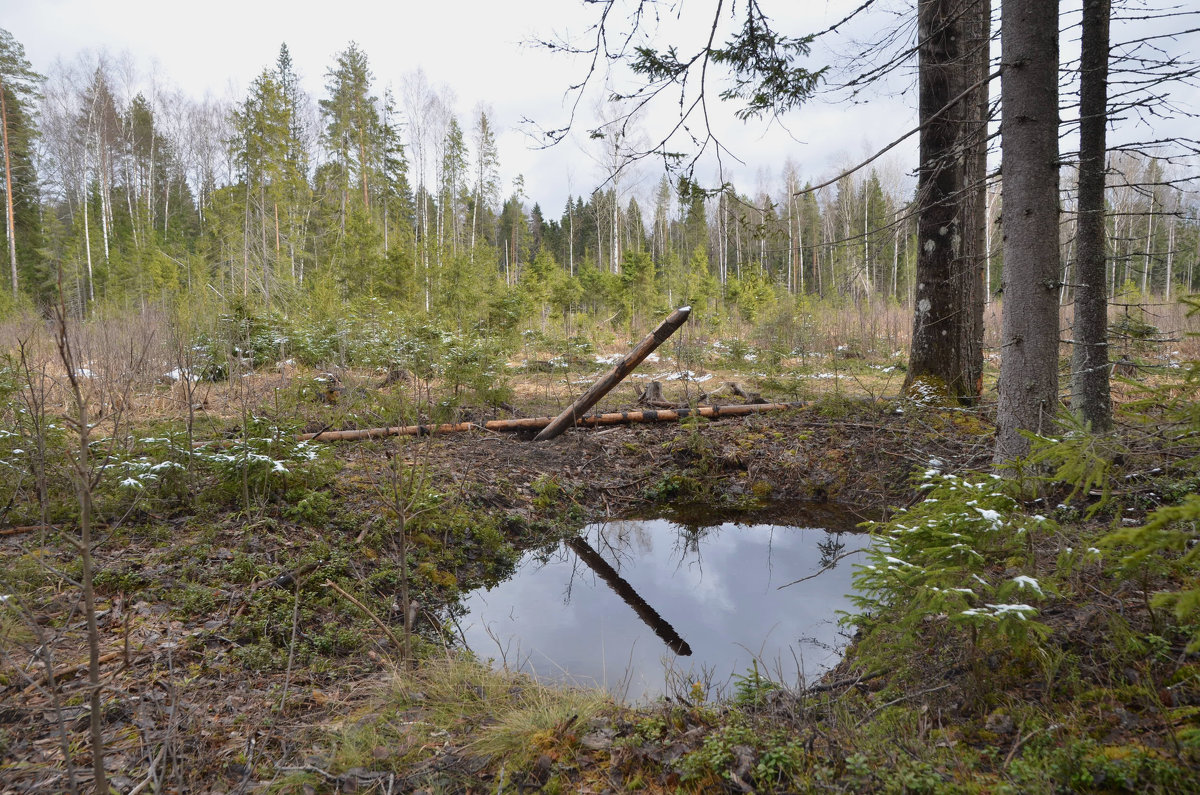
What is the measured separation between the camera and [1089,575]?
8.58 ft

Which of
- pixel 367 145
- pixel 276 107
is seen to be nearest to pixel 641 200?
pixel 367 145

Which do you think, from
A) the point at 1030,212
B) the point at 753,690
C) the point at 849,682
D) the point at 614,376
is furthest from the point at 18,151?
the point at 849,682

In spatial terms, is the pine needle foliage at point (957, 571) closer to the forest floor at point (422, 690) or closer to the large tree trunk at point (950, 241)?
the forest floor at point (422, 690)

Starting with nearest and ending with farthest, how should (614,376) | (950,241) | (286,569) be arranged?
(286,569) < (950,241) < (614,376)

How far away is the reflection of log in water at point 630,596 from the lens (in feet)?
12.2

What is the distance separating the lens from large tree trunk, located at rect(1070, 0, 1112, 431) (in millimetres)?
4148

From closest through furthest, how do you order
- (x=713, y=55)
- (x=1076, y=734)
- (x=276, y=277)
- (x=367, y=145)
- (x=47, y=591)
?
1. (x=1076, y=734)
2. (x=47, y=591)
3. (x=713, y=55)
4. (x=276, y=277)
5. (x=367, y=145)

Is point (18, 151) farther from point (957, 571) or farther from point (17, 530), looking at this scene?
point (957, 571)

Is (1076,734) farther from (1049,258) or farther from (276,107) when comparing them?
(276,107)

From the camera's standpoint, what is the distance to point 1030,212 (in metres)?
3.46

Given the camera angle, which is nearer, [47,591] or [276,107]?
[47,591]

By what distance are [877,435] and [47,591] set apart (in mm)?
6652

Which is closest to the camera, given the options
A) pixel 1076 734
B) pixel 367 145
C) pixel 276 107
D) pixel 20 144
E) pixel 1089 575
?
pixel 1076 734

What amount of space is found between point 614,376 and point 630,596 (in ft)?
9.50
